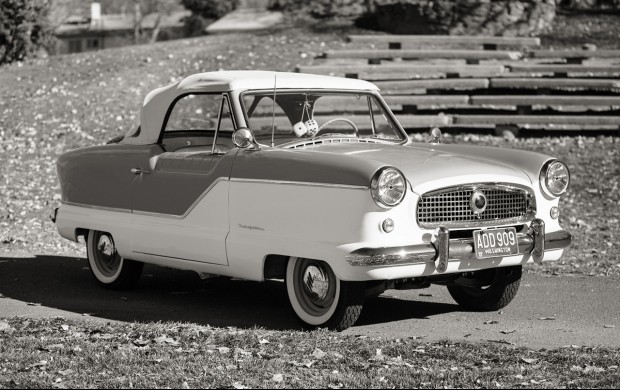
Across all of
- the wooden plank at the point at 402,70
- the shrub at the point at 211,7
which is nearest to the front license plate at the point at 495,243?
the wooden plank at the point at 402,70

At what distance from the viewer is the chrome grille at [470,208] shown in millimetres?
7387

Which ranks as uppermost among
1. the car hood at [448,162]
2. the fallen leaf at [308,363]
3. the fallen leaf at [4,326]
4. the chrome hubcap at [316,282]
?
the car hood at [448,162]

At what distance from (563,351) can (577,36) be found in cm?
1983

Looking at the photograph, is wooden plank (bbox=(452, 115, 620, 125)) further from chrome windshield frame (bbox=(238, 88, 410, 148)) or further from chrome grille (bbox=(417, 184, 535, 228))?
chrome grille (bbox=(417, 184, 535, 228))

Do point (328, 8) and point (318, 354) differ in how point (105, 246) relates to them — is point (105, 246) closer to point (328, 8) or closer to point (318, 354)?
point (318, 354)

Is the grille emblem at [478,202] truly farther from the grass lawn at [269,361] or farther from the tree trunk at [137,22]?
the tree trunk at [137,22]

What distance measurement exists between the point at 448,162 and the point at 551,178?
904mm

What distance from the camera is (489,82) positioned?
19844mm

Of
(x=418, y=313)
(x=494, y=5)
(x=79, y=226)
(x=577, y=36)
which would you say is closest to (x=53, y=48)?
(x=494, y=5)

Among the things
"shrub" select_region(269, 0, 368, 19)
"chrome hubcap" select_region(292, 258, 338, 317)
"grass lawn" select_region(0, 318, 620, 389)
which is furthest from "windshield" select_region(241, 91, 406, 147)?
"shrub" select_region(269, 0, 368, 19)

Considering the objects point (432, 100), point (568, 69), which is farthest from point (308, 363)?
point (568, 69)

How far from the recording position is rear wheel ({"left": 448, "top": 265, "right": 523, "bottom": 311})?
8.29 metres

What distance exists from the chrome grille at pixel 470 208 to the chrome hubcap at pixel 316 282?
0.75 m

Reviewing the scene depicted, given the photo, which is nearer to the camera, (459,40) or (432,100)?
(432,100)
